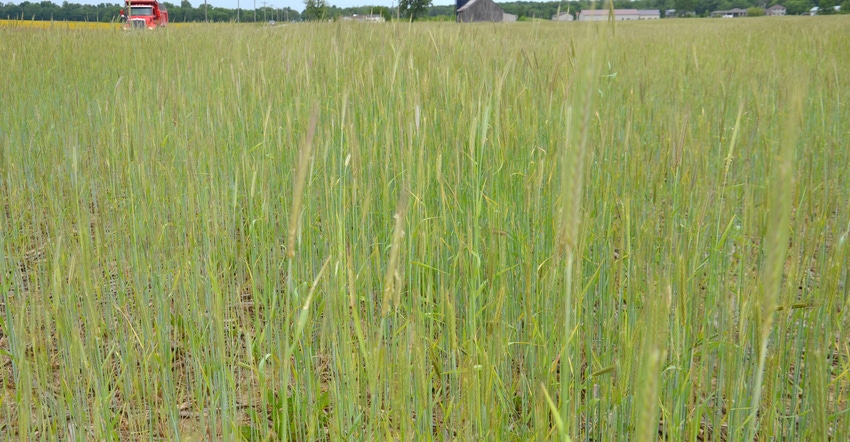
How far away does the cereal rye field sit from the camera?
837mm

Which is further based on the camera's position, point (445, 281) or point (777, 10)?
point (777, 10)

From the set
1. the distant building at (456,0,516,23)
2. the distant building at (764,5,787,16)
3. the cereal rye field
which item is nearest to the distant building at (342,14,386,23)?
the cereal rye field

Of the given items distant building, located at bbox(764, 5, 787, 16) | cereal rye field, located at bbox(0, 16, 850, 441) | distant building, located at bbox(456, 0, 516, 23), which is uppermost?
distant building, located at bbox(764, 5, 787, 16)

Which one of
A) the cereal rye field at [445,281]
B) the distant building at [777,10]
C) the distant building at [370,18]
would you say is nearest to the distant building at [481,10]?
the distant building at [370,18]

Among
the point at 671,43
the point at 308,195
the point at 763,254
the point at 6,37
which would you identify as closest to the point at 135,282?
the point at 308,195

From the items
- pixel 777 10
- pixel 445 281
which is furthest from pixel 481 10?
pixel 777 10

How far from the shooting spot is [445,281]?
1400mm

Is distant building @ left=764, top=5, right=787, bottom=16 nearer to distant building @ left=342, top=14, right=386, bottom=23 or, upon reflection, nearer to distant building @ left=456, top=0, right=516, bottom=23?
distant building @ left=456, top=0, right=516, bottom=23

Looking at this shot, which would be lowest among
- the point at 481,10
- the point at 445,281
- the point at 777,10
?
the point at 445,281

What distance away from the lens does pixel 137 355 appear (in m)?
1.24

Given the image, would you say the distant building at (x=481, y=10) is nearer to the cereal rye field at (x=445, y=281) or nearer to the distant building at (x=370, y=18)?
the distant building at (x=370, y=18)

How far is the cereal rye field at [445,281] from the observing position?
2.75 ft

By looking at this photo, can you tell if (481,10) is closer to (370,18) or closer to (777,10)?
(370,18)

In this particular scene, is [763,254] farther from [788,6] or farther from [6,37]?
[788,6]
